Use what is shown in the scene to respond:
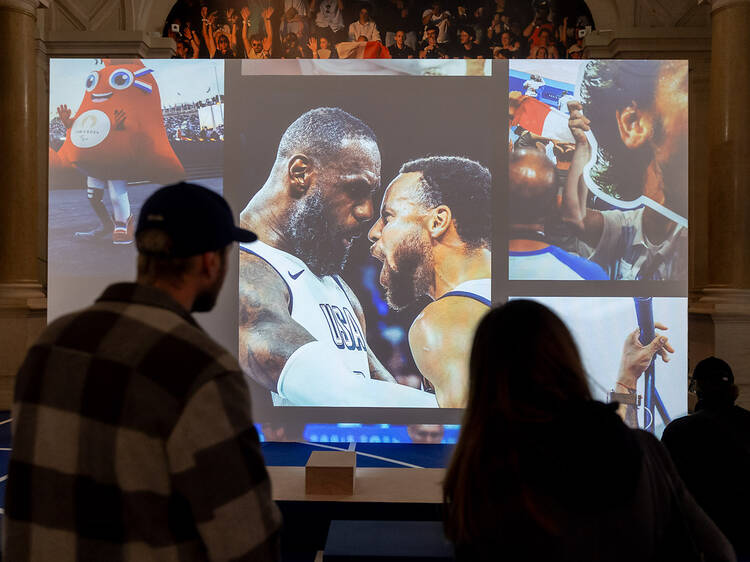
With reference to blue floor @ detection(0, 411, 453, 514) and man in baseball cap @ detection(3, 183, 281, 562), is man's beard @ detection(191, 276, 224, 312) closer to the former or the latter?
man in baseball cap @ detection(3, 183, 281, 562)

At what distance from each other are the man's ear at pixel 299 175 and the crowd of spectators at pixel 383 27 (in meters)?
6.14

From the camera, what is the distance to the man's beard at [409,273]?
562cm

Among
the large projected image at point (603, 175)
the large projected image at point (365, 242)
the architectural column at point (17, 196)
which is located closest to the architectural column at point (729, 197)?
the large projected image at point (603, 175)

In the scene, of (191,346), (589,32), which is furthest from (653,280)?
(589,32)

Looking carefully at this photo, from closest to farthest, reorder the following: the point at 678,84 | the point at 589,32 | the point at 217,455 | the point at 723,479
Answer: the point at 217,455, the point at 723,479, the point at 678,84, the point at 589,32

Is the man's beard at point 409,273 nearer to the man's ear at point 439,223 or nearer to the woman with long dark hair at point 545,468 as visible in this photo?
the man's ear at point 439,223

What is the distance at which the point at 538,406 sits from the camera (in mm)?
1277

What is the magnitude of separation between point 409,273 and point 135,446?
4.51 metres

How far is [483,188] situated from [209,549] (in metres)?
4.71

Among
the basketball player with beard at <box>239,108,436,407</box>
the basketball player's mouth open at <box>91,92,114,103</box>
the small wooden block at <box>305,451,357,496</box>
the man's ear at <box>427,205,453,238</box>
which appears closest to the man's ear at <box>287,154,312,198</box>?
the basketball player with beard at <box>239,108,436,407</box>

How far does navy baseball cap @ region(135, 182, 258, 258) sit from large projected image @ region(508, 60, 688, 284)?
448cm

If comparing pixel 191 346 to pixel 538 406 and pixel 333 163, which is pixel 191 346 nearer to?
pixel 538 406

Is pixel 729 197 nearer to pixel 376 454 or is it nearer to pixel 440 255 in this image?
pixel 440 255

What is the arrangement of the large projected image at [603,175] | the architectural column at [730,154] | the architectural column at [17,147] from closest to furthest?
the large projected image at [603,175], the architectural column at [730,154], the architectural column at [17,147]
